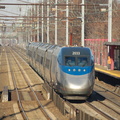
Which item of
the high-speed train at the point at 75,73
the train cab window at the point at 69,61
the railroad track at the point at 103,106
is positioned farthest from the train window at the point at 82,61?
the railroad track at the point at 103,106

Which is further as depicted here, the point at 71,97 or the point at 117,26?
the point at 117,26

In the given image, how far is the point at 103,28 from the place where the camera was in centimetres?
5509

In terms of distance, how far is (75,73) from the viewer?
18.2 metres

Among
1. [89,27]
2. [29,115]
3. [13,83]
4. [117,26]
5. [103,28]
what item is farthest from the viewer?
[89,27]

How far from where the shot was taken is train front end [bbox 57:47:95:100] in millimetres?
18031

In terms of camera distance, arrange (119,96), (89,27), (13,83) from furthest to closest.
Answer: (89,27) < (13,83) < (119,96)

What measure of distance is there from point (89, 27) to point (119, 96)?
40068mm

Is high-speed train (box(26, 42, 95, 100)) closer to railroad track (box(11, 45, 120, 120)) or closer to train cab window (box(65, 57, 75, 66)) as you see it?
train cab window (box(65, 57, 75, 66))

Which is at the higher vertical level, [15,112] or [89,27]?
[89,27]

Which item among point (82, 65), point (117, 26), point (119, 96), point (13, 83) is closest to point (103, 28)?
point (117, 26)

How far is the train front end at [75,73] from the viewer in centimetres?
1803

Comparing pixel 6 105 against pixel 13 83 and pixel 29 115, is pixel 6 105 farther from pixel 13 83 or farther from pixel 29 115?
pixel 13 83

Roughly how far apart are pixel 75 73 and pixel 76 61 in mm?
817

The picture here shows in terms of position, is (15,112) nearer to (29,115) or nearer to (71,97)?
(29,115)
